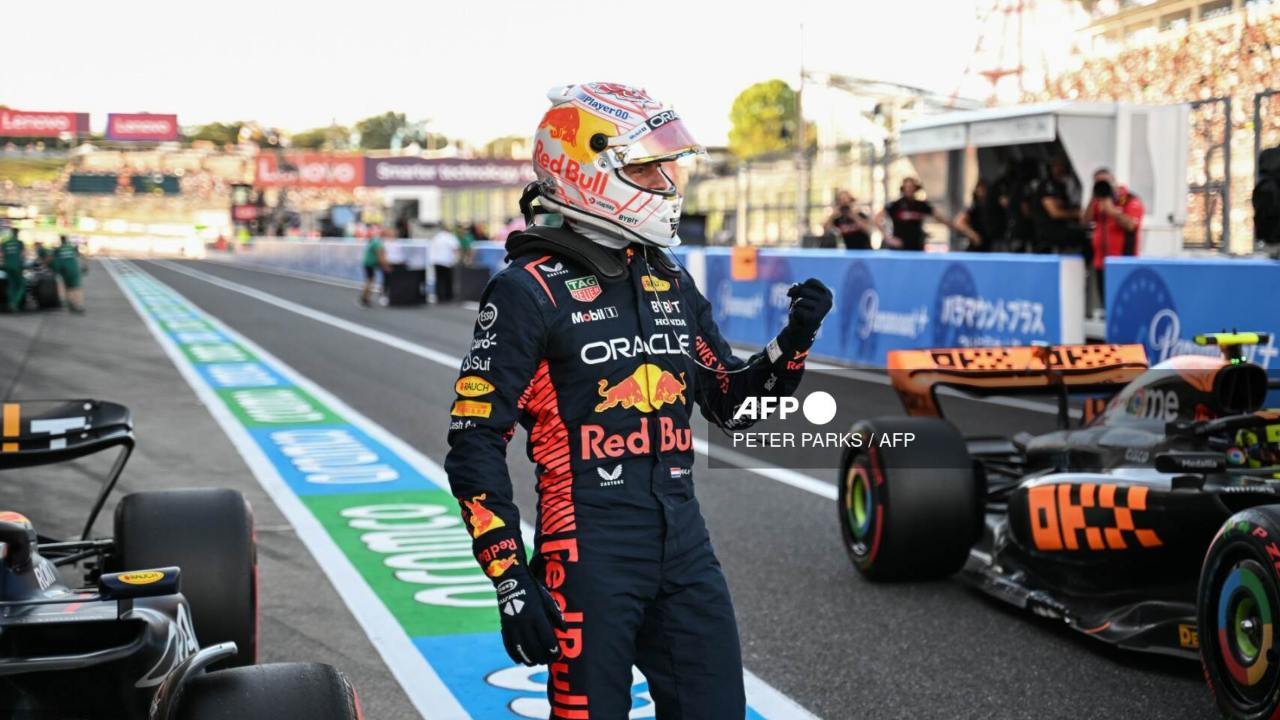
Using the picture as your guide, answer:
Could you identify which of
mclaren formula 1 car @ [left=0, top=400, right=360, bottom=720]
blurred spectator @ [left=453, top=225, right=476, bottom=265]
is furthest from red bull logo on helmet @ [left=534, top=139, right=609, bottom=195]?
blurred spectator @ [left=453, top=225, right=476, bottom=265]

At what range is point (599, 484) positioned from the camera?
10.0 ft

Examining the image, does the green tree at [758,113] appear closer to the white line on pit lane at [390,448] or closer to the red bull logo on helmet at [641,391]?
the white line on pit lane at [390,448]

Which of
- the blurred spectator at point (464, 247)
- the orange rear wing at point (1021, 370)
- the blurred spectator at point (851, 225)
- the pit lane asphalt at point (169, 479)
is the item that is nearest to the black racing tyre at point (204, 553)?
the pit lane asphalt at point (169, 479)

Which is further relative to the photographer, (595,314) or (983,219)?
(983,219)

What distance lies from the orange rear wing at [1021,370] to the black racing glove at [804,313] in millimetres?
3328

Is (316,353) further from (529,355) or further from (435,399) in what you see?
(529,355)

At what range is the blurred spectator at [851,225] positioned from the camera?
742 inches

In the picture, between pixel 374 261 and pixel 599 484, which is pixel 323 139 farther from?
pixel 599 484

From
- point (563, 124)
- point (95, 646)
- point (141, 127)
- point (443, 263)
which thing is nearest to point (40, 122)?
point (141, 127)

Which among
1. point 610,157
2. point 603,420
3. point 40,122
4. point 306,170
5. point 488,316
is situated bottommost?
point 603,420

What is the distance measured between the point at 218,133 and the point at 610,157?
508ft

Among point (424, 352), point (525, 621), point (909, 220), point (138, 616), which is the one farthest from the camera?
point (424, 352)

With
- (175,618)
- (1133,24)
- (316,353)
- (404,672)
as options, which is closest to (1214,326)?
(404,672)

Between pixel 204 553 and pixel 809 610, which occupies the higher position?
pixel 204 553
